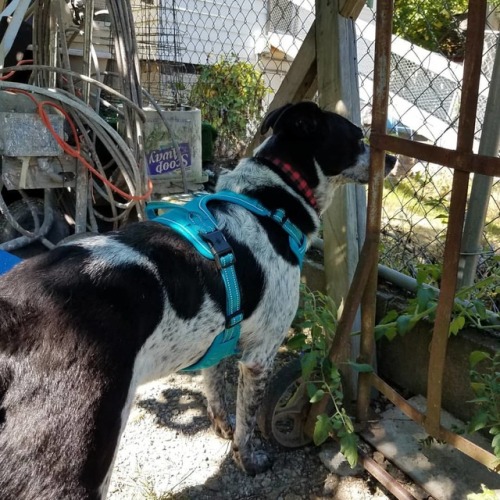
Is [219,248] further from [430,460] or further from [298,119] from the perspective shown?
[430,460]

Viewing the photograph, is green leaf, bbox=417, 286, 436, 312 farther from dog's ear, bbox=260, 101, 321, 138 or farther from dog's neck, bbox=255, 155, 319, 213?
dog's ear, bbox=260, 101, 321, 138

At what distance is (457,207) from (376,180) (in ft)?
1.42

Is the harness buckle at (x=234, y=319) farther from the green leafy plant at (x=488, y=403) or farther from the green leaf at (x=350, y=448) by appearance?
the green leafy plant at (x=488, y=403)

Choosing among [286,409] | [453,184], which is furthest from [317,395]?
[453,184]

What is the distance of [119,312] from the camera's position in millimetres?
1604

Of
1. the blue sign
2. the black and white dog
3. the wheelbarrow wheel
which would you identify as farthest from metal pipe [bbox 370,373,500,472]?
the blue sign

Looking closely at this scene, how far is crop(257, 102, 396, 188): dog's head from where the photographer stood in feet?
7.41

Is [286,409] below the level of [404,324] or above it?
below

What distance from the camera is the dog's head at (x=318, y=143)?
2260 millimetres

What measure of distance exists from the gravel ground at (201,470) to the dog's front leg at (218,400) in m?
0.06

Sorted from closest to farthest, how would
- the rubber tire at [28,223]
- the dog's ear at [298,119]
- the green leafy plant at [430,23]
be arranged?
the dog's ear at [298,119]
the green leafy plant at [430,23]
the rubber tire at [28,223]

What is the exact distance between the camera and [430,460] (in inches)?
91.4

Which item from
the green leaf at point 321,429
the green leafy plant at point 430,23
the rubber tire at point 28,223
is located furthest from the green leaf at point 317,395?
the rubber tire at point 28,223

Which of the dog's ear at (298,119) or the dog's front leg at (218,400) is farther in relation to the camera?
the dog's front leg at (218,400)
